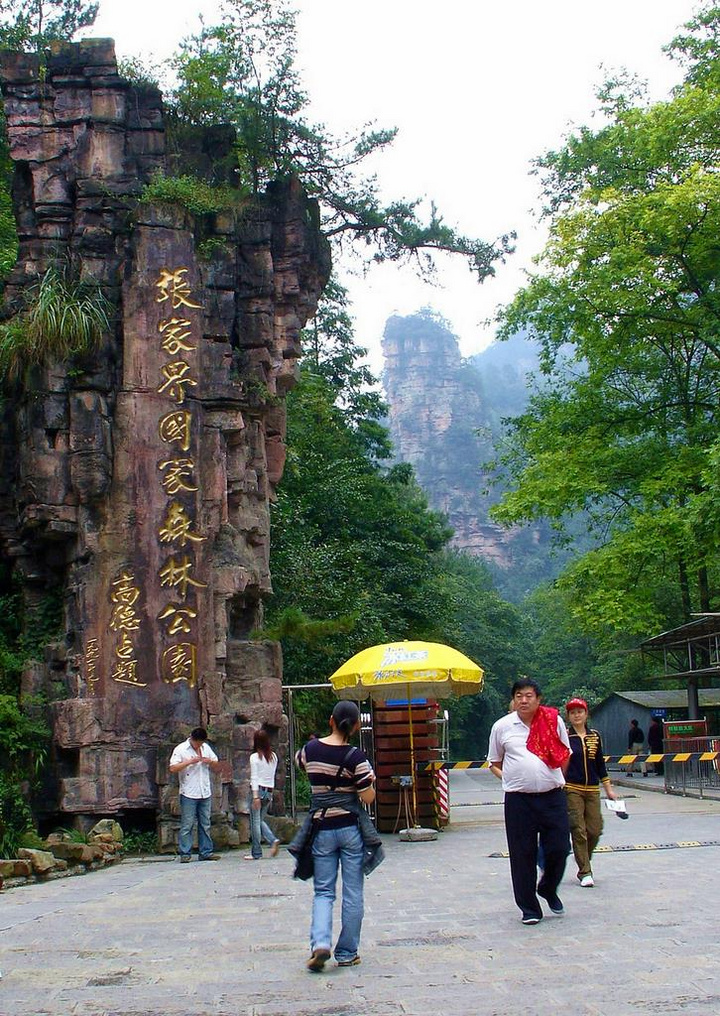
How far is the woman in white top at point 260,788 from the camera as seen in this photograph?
498 inches

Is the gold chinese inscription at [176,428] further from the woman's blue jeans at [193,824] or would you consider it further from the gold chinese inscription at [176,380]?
the woman's blue jeans at [193,824]

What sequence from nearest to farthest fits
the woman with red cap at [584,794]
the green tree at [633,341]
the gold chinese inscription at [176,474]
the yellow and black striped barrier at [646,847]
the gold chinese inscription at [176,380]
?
the woman with red cap at [584,794], the yellow and black striped barrier at [646,847], the gold chinese inscription at [176,474], the gold chinese inscription at [176,380], the green tree at [633,341]

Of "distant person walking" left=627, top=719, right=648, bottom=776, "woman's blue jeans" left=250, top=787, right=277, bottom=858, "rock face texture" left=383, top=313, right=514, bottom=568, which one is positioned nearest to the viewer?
"woman's blue jeans" left=250, top=787, right=277, bottom=858

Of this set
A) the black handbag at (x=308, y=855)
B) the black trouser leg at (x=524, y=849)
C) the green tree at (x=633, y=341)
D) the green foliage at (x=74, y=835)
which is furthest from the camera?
the green tree at (x=633, y=341)

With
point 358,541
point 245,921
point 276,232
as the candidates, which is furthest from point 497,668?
point 245,921

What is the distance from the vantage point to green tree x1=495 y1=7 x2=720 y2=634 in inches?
863

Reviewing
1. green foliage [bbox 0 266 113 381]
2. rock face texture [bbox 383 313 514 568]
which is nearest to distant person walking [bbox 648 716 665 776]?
green foliage [bbox 0 266 113 381]

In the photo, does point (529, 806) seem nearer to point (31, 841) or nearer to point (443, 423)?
point (31, 841)

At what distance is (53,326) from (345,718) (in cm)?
937

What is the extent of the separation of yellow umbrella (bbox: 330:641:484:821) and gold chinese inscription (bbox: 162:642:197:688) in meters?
1.76

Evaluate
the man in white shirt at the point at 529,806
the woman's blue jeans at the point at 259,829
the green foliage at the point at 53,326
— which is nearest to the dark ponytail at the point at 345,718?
the man in white shirt at the point at 529,806

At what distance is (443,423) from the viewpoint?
111 metres

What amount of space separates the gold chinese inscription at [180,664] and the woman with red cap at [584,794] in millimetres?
6079

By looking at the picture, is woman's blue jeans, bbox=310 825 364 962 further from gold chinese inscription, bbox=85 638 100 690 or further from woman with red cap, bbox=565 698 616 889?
gold chinese inscription, bbox=85 638 100 690
